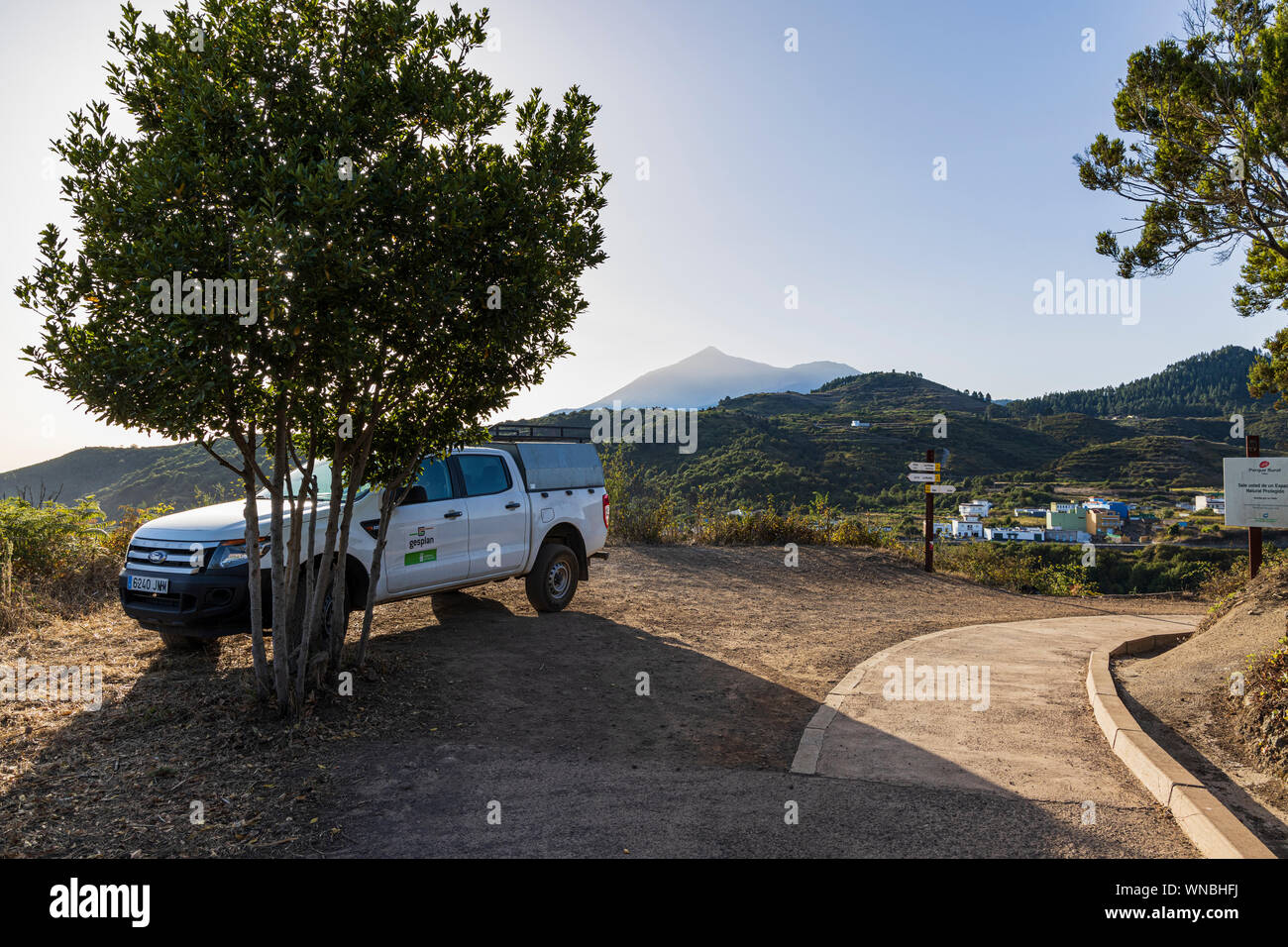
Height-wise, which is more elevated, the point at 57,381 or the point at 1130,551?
the point at 57,381

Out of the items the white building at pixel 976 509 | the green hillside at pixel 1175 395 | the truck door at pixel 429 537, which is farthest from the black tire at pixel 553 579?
the green hillside at pixel 1175 395

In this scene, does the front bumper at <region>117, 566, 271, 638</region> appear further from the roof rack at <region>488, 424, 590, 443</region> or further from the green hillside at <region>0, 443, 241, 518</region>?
the green hillside at <region>0, 443, 241, 518</region>

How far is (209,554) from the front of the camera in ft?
20.5

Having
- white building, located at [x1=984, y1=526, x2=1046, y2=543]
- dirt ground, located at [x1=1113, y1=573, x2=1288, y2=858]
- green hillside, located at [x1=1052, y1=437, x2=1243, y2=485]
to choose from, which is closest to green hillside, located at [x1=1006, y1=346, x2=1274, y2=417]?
green hillside, located at [x1=1052, y1=437, x2=1243, y2=485]

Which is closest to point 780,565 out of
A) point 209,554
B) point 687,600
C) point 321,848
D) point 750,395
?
point 687,600

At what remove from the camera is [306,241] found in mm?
4156

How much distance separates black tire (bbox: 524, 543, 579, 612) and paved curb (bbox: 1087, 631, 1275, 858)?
5.68 meters

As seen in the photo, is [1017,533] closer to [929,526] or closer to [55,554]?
[929,526]

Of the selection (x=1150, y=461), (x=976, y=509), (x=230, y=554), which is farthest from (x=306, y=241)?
(x=1150, y=461)

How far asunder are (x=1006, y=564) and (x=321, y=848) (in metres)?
16.5

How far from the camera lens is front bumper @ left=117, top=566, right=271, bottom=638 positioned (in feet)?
20.0

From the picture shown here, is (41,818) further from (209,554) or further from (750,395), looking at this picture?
(750,395)

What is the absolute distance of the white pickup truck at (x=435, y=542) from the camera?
6172mm

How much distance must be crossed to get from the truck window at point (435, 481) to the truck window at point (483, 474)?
0.77ft
